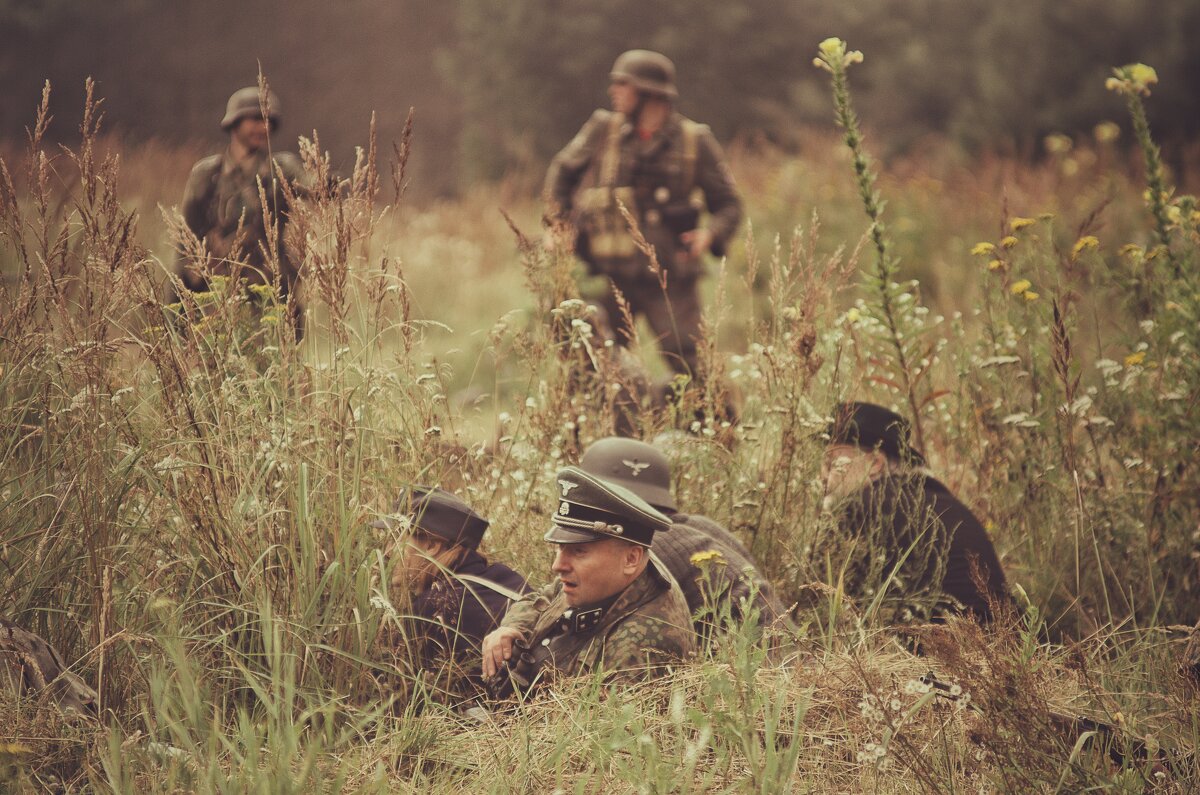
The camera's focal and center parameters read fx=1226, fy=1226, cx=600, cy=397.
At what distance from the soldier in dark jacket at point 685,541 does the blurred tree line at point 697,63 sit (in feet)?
49.1

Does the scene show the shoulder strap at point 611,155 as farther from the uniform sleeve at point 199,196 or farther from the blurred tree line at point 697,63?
the blurred tree line at point 697,63

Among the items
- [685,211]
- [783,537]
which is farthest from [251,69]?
[783,537]

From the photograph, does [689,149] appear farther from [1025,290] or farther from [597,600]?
[597,600]

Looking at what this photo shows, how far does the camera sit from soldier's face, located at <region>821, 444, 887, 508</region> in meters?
3.81

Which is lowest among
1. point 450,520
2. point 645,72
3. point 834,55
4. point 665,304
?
point 665,304

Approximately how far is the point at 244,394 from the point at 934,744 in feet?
6.18

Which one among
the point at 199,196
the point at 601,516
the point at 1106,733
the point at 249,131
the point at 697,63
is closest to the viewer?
the point at 1106,733

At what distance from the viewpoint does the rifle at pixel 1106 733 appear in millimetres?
2619

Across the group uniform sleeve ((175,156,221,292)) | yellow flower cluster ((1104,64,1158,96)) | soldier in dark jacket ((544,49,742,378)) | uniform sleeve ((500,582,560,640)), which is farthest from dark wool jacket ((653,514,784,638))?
soldier in dark jacket ((544,49,742,378))

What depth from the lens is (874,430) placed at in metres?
4.00

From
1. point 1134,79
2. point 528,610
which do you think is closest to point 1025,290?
point 1134,79

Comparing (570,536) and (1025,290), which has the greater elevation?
(1025,290)

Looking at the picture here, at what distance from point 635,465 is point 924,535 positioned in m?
0.94

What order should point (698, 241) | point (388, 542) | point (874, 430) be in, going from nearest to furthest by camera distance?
point (388, 542) < point (874, 430) < point (698, 241)
